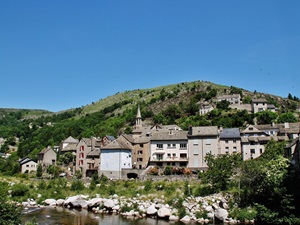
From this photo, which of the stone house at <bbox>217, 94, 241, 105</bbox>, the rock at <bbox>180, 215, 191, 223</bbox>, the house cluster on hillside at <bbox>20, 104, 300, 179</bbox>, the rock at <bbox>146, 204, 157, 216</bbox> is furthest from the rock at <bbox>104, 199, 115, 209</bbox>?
the stone house at <bbox>217, 94, 241, 105</bbox>

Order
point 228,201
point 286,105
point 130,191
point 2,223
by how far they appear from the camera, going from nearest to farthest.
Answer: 1. point 2,223
2. point 228,201
3. point 130,191
4. point 286,105

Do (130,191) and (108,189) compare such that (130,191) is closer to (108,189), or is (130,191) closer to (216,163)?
(108,189)

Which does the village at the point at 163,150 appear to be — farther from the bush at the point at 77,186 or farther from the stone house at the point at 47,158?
the stone house at the point at 47,158

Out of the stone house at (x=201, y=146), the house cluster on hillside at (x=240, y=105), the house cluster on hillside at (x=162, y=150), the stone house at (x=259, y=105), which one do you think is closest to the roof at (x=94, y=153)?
the house cluster on hillside at (x=162, y=150)

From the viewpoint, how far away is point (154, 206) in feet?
152

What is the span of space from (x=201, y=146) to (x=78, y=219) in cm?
3613

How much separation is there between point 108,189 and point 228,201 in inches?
878

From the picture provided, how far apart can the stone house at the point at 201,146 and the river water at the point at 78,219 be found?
2915 centimetres

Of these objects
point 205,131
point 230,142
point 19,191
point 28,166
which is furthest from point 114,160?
point 28,166

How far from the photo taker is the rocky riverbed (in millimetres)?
42875

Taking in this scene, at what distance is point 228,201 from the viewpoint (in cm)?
4556

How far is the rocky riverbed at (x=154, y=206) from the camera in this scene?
4288cm

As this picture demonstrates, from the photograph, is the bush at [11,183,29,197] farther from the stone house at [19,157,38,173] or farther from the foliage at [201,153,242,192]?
the stone house at [19,157,38,173]

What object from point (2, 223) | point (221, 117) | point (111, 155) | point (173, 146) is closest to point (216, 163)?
point (173, 146)
